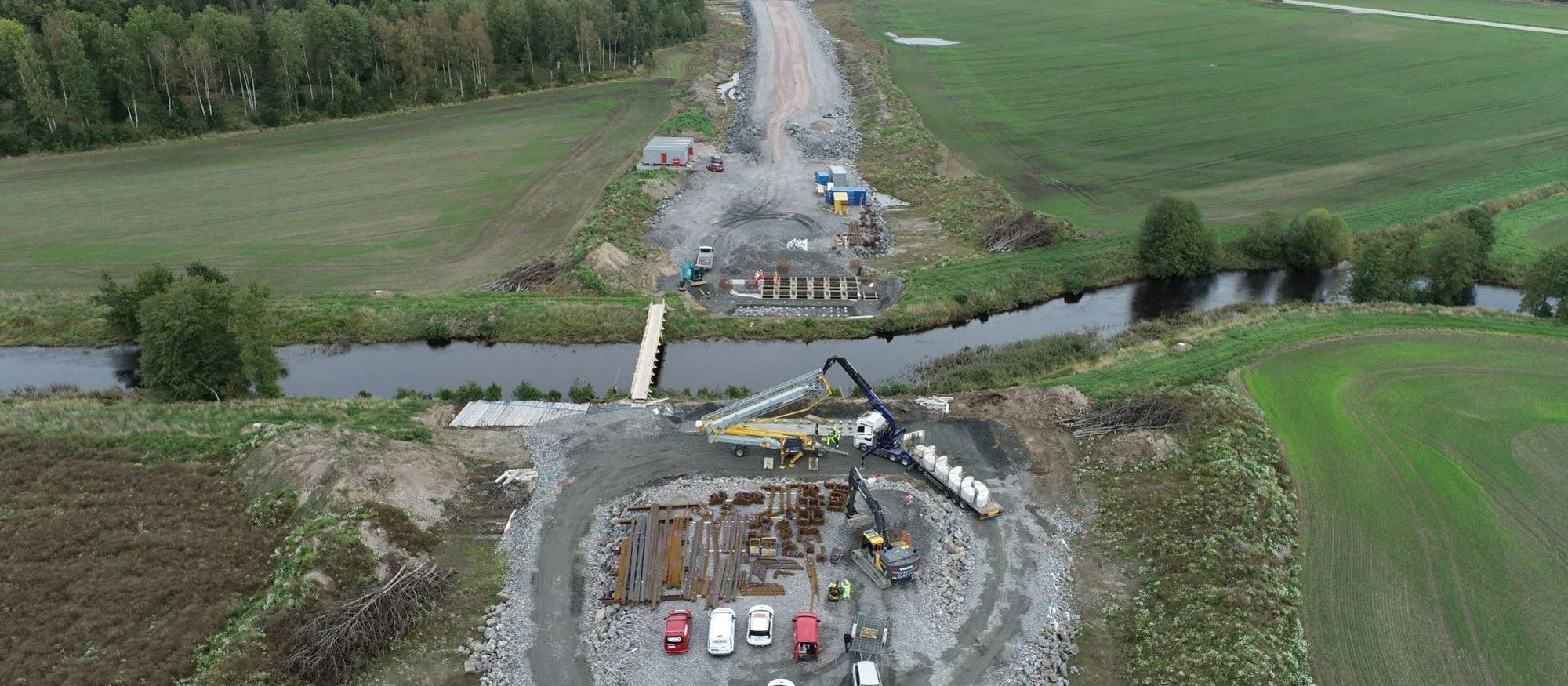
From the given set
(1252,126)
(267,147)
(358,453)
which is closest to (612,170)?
(267,147)

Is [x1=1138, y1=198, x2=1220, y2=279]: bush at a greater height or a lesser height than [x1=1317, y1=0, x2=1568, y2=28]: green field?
lesser

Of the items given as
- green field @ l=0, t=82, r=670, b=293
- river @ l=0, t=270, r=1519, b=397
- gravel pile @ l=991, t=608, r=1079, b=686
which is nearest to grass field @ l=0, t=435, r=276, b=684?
river @ l=0, t=270, r=1519, b=397

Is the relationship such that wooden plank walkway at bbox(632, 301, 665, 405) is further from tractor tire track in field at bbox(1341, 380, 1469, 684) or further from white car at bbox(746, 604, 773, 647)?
tractor tire track in field at bbox(1341, 380, 1469, 684)

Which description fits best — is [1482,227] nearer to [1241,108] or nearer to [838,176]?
[1241,108]

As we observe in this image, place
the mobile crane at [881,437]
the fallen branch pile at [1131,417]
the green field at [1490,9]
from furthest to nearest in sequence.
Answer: the green field at [1490,9] < the fallen branch pile at [1131,417] < the mobile crane at [881,437]

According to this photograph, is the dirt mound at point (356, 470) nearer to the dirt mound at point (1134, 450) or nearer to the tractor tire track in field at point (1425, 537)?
the dirt mound at point (1134, 450)

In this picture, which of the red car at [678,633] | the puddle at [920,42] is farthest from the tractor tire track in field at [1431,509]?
the puddle at [920,42]
